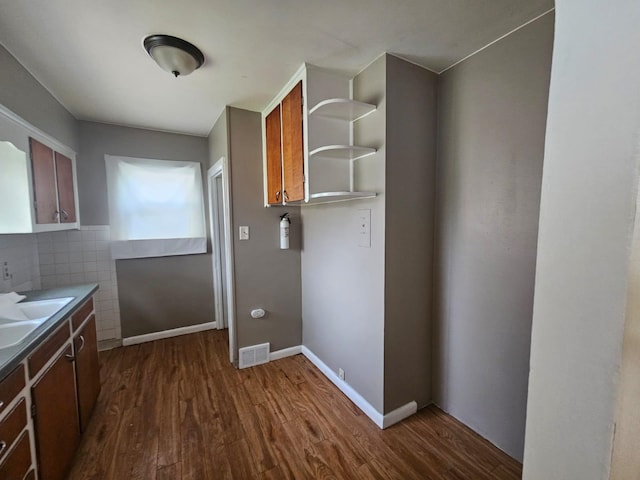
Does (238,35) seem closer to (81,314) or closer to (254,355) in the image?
(81,314)

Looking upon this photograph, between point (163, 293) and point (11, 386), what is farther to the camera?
point (163, 293)

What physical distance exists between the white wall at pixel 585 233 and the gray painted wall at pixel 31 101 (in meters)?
2.48

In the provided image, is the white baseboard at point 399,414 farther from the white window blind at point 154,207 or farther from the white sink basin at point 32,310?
the white window blind at point 154,207

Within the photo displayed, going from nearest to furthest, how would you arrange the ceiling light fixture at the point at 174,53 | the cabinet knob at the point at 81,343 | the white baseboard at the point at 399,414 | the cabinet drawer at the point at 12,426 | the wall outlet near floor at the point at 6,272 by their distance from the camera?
the cabinet drawer at the point at 12,426
the ceiling light fixture at the point at 174,53
the cabinet knob at the point at 81,343
the white baseboard at the point at 399,414
the wall outlet near floor at the point at 6,272

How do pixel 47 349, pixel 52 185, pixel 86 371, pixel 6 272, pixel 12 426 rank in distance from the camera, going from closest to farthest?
pixel 12 426 < pixel 47 349 < pixel 86 371 < pixel 6 272 < pixel 52 185

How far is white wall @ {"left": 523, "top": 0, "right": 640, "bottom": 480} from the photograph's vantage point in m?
0.40

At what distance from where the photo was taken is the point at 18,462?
103 centimetres

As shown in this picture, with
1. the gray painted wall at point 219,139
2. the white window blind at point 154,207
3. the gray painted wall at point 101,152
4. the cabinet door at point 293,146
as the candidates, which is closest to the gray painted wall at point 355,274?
the cabinet door at point 293,146

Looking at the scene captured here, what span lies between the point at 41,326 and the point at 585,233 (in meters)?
2.01

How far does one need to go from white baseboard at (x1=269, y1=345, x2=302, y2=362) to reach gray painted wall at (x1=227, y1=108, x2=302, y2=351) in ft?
0.13


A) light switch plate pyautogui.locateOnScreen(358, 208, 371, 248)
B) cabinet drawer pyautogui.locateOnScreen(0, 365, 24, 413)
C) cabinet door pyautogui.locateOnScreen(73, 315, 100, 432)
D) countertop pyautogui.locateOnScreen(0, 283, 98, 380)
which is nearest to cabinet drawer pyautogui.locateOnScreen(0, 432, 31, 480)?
cabinet drawer pyautogui.locateOnScreen(0, 365, 24, 413)

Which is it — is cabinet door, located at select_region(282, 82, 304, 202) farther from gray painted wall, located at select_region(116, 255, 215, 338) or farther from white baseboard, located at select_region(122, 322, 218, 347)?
white baseboard, located at select_region(122, 322, 218, 347)

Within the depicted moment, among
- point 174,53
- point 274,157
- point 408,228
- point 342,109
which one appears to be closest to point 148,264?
point 274,157

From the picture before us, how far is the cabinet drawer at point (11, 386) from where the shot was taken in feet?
3.14
